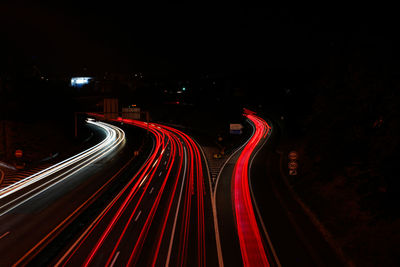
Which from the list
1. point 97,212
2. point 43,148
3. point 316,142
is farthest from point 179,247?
point 43,148

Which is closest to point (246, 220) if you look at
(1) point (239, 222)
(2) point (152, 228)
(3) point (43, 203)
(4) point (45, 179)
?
(1) point (239, 222)

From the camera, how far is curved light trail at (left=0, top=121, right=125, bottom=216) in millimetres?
24906

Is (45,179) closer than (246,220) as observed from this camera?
No

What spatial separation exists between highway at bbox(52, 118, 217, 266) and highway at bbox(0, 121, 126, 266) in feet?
7.07

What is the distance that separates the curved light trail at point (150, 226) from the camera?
51.9ft

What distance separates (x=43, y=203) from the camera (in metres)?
24.5

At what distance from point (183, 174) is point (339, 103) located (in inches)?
704

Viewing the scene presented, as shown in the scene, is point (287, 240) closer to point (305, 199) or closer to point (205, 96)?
point (305, 199)

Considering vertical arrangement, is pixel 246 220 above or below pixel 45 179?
above

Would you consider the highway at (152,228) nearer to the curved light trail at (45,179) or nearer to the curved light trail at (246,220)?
the curved light trail at (246,220)

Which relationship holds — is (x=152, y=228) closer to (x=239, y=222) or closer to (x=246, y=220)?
(x=239, y=222)

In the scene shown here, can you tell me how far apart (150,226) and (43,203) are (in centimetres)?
1031

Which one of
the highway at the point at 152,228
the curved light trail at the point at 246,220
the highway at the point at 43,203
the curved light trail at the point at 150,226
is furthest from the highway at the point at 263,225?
the highway at the point at 43,203

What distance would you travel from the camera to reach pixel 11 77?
2500 inches
